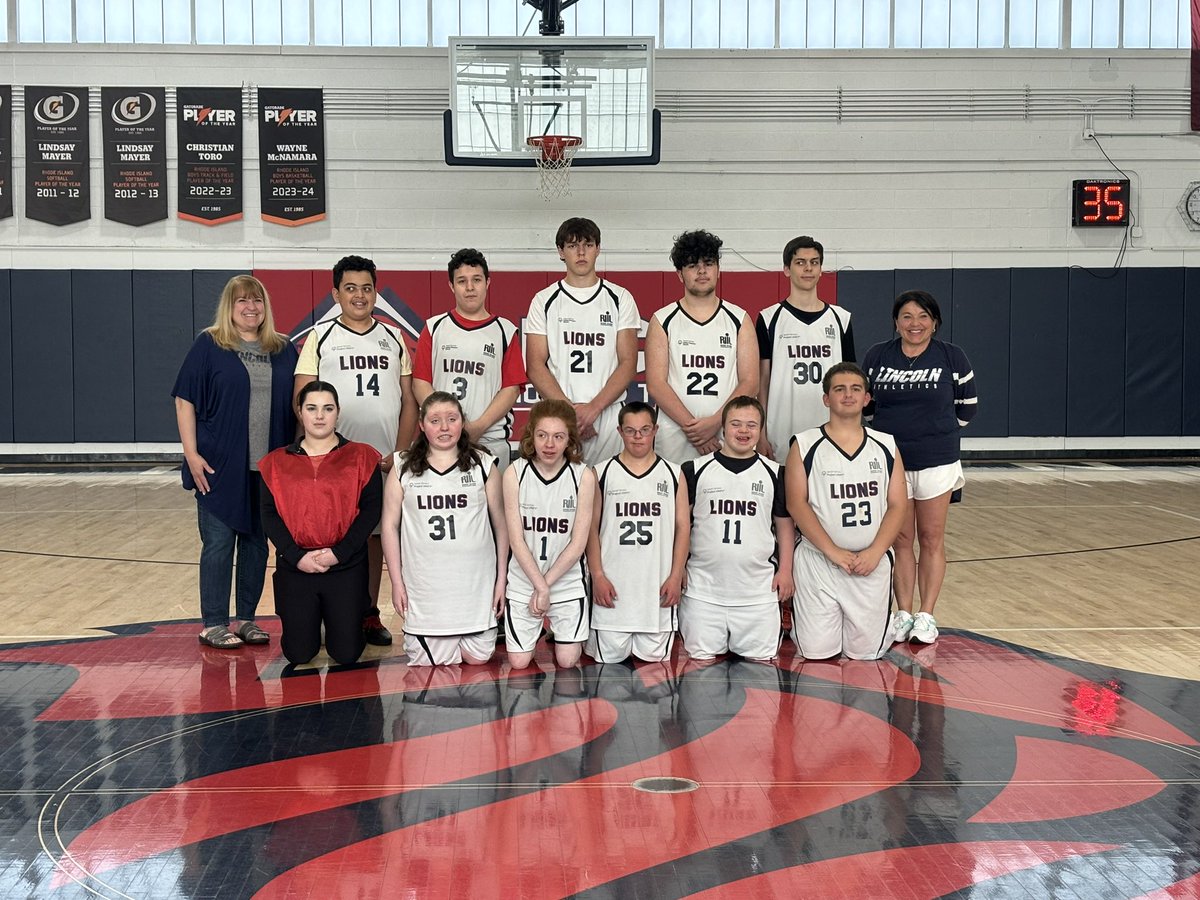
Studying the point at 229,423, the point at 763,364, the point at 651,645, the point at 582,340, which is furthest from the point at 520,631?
the point at 763,364

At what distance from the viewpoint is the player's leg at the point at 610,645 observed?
4586mm

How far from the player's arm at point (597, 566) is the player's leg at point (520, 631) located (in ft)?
0.81

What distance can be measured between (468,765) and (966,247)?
1062 cm

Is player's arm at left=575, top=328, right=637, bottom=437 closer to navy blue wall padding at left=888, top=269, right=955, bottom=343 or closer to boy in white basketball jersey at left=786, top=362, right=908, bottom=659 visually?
boy in white basketball jersey at left=786, top=362, right=908, bottom=659

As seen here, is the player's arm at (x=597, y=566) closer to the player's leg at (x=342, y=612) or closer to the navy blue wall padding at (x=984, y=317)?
the player's leg at (x=342, y=612)

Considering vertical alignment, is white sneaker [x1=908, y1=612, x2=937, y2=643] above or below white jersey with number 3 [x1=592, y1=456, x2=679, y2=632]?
below

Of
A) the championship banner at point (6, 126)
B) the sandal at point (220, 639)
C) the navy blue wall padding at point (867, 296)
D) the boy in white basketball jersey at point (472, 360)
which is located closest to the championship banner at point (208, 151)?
the championship banner at point (6, 126)

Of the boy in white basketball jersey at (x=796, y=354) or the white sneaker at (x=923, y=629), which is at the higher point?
the boy in white basketball jersey at (x=796, y=354)

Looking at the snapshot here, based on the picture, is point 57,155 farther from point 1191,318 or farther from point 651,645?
point 1191,318

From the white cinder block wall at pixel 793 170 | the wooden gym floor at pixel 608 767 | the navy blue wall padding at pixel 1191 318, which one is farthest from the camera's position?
the navy blue wall padding at pixel 1191 318

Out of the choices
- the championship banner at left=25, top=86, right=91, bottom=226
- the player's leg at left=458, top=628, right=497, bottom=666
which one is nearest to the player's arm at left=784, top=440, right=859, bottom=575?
the player's leg at left=458, top=628, right=497, bottom=666

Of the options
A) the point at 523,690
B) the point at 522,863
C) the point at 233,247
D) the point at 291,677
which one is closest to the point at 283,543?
the point at 291,677

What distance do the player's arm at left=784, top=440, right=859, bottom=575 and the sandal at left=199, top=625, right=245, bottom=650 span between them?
2.27 metres

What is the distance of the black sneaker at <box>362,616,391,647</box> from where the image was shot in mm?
4934
